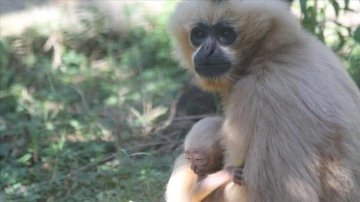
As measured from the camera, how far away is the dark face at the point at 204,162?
522 cm

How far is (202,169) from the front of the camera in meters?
5.26

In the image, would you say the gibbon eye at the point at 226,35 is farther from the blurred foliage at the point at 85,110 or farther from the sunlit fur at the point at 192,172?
the blurred foliage at the point at 85,110

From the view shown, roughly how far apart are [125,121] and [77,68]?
1.84 m

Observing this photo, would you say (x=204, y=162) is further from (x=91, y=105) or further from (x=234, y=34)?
(x=91, y=105)

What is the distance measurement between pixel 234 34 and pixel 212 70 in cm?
28

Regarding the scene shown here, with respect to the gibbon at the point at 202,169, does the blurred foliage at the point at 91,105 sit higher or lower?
lower

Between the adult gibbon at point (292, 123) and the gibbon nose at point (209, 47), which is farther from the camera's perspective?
the gibbon nose at point (209, 47)

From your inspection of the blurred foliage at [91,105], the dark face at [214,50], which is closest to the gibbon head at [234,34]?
the dark face at [214,50]

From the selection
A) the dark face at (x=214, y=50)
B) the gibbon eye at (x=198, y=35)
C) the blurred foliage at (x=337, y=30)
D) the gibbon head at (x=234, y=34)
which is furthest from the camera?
the blurred foliage at (x=337, y=30)

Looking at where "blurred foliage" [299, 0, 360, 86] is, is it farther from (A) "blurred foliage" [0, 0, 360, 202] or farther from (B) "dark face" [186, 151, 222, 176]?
(B) "dark face" [186, 151, 222, 176]

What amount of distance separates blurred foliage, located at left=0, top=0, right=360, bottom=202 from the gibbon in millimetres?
866

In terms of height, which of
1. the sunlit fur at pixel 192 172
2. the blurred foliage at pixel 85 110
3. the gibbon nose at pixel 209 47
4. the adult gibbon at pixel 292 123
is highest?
the gibbon nose at pixel 209 47

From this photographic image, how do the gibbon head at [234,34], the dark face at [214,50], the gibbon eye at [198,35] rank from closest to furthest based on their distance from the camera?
1. the gibbon head at [234,34]
2. the dark face at [214,50]
3. the gibbon eye at [198,35]

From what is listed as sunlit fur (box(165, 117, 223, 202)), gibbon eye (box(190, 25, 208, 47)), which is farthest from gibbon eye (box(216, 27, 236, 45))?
sunlit fur (box(165, 117, 223, 202))
